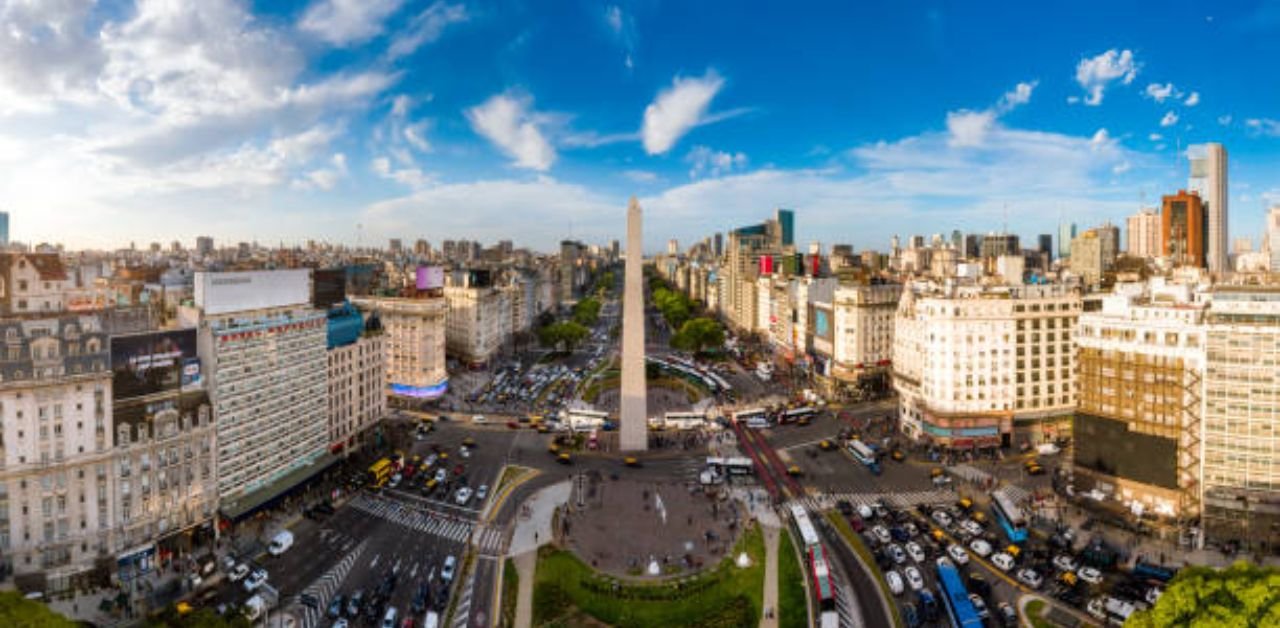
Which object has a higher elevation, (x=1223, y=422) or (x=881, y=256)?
(x=881, y=256)

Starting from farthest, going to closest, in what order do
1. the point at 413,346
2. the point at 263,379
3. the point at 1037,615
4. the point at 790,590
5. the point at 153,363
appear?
the point at 413,346 < the point at 263,379 < the point at 153,363 < the point at 790,590 < the point at 1037,615

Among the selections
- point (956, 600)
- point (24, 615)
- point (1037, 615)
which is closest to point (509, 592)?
point (24, 615)

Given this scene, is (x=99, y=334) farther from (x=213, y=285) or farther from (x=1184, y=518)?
(x=1184, y=518)

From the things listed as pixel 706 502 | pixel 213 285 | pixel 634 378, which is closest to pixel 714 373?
pixel 634 378

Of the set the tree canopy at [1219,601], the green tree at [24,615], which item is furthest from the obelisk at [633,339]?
the green tree at [24,615]

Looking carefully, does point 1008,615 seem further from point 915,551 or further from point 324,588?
point 324,588
